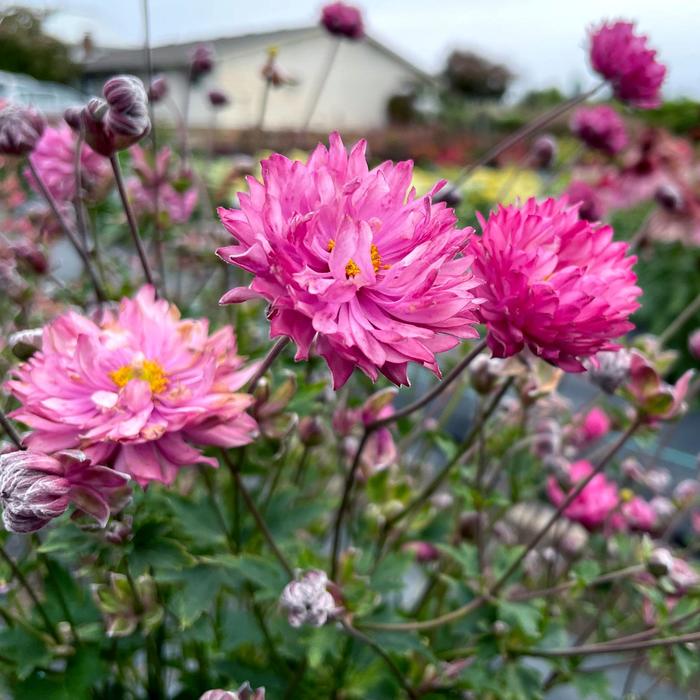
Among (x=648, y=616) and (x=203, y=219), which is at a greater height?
(x=203, y=219)

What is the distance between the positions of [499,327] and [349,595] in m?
0.32

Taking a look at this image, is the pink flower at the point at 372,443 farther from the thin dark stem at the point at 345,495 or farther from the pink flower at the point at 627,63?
the pink flower at the point at 627,63

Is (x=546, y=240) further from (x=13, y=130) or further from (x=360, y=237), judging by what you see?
(x=13, y=130)

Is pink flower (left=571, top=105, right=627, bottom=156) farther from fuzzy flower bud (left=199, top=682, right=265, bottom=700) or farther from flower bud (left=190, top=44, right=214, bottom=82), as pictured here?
fuzzy flower bud (left=199, top=682, right=265, bottom=700)

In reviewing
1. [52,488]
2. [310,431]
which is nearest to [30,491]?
[52,488]

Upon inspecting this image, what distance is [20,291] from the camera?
90 cm

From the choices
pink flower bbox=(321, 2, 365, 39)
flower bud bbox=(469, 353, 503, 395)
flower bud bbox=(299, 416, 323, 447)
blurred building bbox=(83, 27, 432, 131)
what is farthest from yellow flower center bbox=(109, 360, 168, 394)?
blurred building bbox=(83, 27, 432, 131)

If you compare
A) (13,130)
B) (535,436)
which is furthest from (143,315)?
(535,436)

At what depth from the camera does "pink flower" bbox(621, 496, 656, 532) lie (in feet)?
3.27

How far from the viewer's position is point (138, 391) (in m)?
0.52

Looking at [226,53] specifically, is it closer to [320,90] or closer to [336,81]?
[336,81]

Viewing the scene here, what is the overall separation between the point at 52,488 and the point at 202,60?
2.88 ft

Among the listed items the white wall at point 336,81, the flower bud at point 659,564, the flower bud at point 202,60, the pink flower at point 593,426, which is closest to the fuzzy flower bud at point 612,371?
the flower bud at point 659,564

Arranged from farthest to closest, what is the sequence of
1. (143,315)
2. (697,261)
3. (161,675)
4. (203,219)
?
(697,261) < (203,219) < (161,675) < (143,315)
